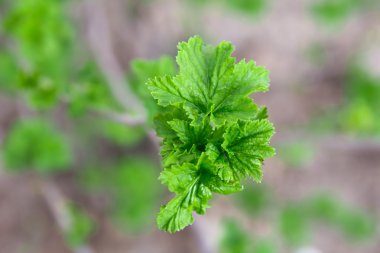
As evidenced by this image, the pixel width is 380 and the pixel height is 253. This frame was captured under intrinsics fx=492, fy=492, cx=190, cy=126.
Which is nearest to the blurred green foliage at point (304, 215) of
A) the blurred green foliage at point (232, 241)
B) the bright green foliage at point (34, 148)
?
the blurred green foliage at point (232, 241)

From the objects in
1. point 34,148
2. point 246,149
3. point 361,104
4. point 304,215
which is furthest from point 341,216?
point 246,149

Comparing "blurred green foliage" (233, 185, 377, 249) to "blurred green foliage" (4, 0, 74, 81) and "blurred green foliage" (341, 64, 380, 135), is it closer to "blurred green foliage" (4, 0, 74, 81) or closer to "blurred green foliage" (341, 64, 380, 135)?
"blurred green foliage" (341, 64, 380, 135)

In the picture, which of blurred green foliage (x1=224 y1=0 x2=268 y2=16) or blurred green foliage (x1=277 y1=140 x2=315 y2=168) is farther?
blurred green foliage (x1=277 y1=140 x2=315 y2=168)

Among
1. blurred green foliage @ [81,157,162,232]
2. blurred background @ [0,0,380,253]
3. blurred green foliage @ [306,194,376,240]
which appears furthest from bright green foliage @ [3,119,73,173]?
blurred green foliage @ [306,194,376,240]

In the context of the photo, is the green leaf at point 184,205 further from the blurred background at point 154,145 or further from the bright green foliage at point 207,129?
the blurred background at point 154,145

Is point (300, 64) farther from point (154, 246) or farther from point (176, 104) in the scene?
point (176, 104)

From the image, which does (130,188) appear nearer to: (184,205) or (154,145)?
(154,145)

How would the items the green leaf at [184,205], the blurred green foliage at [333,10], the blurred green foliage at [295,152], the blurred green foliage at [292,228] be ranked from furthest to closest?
the blurred green foliage at [295,152]
the blurred green foliage at [333,10]
the blurred green foliage at [292,228]
the green leaf at [184,205]
